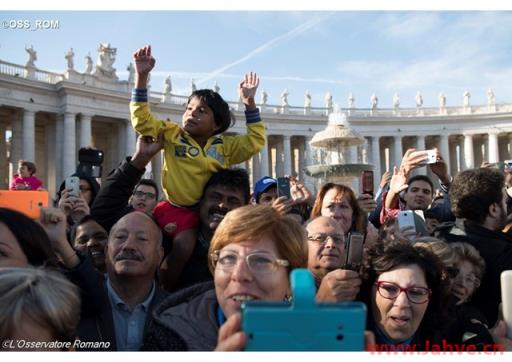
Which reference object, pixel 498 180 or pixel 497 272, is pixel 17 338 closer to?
pixel 497 272

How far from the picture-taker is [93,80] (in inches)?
1967

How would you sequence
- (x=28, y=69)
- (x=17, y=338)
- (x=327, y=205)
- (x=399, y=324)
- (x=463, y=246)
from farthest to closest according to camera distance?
1. (x=28, y=69)
2. (x=327, y=205)
3. (x=463, y=246)
4. (x=399, y=324)
5. (x=17, y=338)

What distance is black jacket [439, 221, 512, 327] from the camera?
5.55 metres

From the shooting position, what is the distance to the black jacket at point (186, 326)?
3.23m

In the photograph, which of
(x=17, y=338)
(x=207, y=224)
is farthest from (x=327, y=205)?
(x=17, y=338)

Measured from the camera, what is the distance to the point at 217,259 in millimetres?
3502

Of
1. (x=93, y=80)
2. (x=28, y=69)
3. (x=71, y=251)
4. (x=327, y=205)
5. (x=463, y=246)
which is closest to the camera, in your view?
(x=71, y=251)

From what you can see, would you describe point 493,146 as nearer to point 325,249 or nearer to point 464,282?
point 464,282

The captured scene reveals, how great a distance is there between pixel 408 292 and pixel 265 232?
4.83ft

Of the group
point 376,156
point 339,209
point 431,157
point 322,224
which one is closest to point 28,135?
point 376,156

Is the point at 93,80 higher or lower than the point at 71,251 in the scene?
higher

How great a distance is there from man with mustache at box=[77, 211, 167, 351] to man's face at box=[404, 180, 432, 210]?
16.6 feet

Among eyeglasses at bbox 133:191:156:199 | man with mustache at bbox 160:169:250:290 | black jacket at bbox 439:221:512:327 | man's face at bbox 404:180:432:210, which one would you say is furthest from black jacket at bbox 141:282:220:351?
eyeglasses at bbox 133:191:156:199

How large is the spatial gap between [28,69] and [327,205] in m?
45.0
